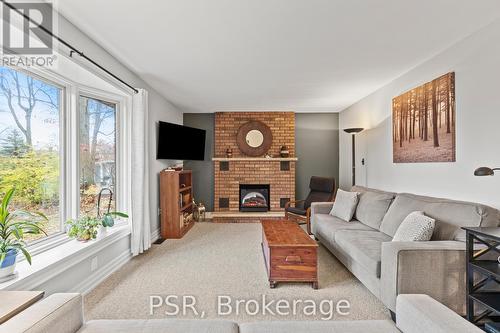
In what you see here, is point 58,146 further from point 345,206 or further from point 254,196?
point 254,196

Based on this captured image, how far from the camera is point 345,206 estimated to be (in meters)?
3.75

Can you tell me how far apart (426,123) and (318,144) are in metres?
3.13

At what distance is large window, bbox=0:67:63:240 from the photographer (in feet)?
6.81

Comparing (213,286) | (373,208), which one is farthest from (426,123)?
(213,286)

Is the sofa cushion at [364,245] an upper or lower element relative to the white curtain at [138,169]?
lower

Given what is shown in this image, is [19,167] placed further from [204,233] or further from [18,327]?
[204,233]

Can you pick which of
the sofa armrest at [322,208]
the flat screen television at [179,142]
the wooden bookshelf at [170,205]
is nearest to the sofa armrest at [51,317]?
the wooden bookshelf at [170,205]

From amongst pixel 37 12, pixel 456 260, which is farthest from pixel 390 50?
pixel 37 12

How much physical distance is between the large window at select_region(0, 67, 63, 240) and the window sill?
30 cm

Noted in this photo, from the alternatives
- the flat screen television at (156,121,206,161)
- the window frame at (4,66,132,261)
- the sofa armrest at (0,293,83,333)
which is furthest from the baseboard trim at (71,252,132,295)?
the flat screen television at (156,121,206,161)

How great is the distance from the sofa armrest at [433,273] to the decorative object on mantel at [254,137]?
422 centimetres

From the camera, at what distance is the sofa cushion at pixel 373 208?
317cm

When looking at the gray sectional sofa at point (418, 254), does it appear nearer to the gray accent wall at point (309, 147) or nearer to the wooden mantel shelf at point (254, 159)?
the wooden mantel shelf at point (254, 159)

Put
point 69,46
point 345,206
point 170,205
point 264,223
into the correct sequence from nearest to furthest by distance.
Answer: point 69,46 → point 264,223 → point 345,206 → point 170,205
